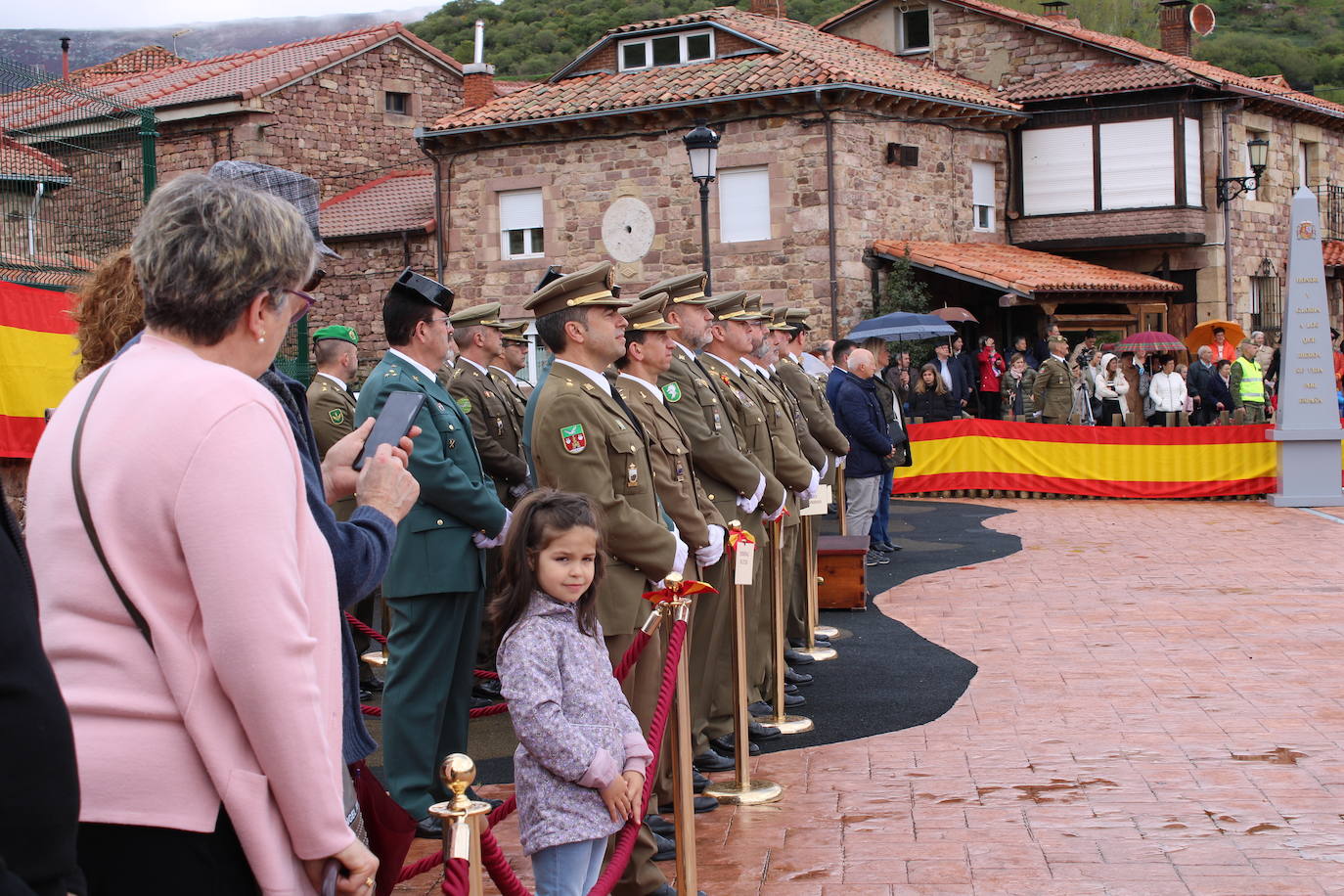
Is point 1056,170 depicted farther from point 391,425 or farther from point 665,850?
point 391,425

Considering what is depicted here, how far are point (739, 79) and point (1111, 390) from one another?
8540 mm

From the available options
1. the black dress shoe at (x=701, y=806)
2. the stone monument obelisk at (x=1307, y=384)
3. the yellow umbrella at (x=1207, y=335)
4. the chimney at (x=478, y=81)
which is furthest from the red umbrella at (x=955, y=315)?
the black dress shoe at (x=701, y=806)

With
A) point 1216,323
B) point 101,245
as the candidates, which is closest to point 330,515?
point 101,245

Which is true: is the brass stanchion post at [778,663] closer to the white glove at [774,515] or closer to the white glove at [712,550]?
the white glove at [774,515]

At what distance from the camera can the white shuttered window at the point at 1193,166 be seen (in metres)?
28.3

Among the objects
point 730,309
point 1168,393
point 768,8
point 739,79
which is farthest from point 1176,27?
point 730,309

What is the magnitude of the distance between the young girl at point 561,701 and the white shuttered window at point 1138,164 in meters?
26.6

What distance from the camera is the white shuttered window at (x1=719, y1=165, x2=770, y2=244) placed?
2570 cm

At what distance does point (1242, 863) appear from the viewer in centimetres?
498

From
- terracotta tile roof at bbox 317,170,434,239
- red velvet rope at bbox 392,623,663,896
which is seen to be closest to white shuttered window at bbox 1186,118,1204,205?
terracotta tile roof at bbox 317,170,434,239

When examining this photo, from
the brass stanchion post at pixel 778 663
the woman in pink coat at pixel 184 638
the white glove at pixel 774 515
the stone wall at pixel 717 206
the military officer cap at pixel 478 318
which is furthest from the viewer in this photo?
the stone wall at pixel 717 206

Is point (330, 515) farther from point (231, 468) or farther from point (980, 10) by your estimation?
point (980, 10)

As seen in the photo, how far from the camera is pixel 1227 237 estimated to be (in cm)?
2866

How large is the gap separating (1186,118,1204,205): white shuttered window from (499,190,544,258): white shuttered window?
1262 centimetres
